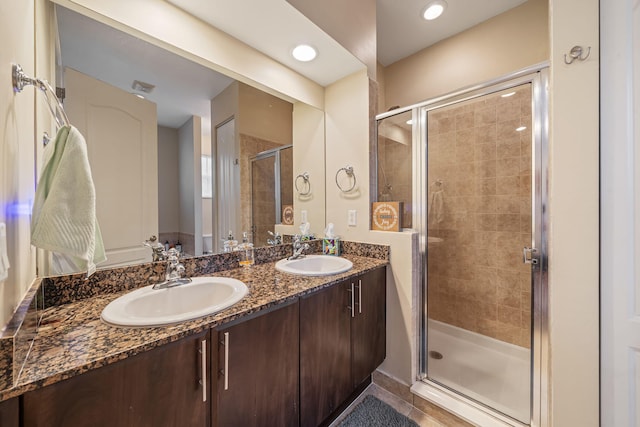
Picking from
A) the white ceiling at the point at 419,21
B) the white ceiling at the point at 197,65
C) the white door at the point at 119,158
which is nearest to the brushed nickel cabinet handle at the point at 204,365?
the white door at the point at 119,158

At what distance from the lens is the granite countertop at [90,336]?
564 mm

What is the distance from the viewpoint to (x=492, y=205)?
1.94 meters

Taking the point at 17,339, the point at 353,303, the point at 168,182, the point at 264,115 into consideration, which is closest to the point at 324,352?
the point at 353,303

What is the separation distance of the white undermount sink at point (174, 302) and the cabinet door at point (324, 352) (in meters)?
0.35

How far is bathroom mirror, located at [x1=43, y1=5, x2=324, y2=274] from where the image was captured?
3.47 ft

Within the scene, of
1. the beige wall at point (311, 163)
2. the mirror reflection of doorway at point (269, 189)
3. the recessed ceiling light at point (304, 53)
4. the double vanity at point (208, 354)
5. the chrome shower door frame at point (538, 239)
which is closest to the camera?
the double vanity at point (208, 354)

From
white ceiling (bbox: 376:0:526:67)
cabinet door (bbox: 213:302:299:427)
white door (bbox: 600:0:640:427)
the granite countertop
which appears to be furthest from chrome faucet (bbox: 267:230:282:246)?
white ceiling (bbox: 376:0:526:67)

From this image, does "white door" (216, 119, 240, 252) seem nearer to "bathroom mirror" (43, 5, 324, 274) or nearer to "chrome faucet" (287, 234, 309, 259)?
"bathroom mirror" (43, 5, 324, 274)

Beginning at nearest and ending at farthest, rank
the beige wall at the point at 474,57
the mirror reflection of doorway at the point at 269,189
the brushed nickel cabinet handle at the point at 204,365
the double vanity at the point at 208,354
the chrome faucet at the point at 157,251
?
the double vanity at the point at 208,354 → the brushed nickel cabinet handle at the point at 204,365 → the chrome faucet at the point at 157,251 → the mirror reflection of doorway at the point at 269,189 → the beige wall at the point at 474,57

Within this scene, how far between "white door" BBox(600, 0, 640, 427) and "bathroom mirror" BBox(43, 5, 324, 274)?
5.56 ft

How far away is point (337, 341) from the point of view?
130 centimetres

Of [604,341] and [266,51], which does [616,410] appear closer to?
[604,341]

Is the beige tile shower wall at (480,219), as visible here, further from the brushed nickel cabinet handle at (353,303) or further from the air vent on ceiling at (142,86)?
the air vent on ceiling at (142,86)

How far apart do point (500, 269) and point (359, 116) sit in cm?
159
